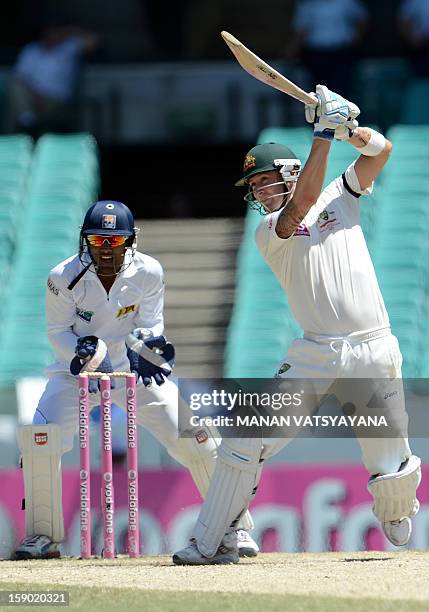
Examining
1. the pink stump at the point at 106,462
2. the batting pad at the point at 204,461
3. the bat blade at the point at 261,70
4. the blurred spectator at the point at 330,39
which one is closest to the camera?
the bat blade at the point at 261,70

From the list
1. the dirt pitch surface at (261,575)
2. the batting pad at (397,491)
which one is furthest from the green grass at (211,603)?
the batting pad at (397,491)

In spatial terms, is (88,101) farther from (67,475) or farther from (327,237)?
(327,237)

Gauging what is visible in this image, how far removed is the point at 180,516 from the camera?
764cm

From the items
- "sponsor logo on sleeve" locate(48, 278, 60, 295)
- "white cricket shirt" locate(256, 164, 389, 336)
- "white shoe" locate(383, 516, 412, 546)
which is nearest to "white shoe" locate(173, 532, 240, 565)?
"white shoe" locate(383, 516, 412, 546)

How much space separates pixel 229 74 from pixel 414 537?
5.86m

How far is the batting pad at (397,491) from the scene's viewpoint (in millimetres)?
6215

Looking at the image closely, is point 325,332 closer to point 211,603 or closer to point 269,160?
point 269,160

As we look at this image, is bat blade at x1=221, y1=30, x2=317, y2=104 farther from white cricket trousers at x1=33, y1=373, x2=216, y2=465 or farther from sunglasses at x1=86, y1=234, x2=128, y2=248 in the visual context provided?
white cricket trousers at x1=33, y1=373, x2=216, y2=465

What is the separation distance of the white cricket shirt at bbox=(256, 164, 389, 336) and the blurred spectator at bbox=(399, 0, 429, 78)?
5847 mm

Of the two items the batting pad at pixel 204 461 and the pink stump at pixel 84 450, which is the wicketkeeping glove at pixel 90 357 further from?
the batting pad at pixel 204 461

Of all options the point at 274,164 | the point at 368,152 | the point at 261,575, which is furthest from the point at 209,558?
the point at 368,152

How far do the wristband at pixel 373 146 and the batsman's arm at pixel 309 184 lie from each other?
26 cm

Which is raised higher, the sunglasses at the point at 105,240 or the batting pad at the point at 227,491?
the sunglasses at the point at 105,240

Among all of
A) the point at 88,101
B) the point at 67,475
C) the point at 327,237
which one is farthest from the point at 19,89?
the point at 327,237
